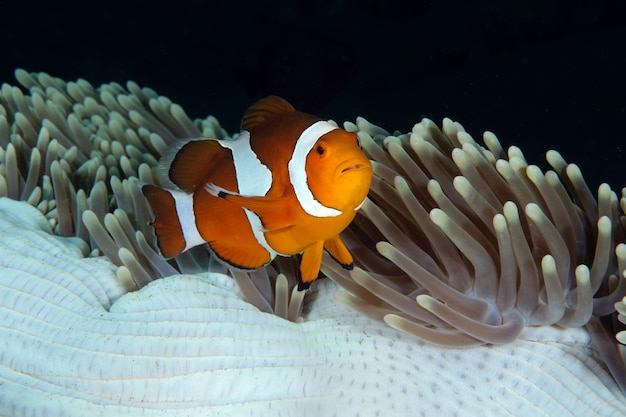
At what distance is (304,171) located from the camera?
103 centimetres

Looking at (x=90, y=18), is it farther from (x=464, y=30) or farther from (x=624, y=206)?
(x=624, y=206)

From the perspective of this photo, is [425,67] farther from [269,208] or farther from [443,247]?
[269,208]

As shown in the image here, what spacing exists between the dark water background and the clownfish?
106 inches

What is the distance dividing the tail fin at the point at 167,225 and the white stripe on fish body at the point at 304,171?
1.14ft

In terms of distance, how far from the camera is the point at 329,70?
4160 millimetres

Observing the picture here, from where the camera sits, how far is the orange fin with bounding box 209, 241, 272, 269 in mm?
1209

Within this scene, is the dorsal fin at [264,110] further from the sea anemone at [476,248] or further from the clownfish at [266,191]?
the sea anemone at [476,248]

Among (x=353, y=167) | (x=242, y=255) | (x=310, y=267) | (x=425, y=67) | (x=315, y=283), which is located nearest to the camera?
(x=353, y=167)

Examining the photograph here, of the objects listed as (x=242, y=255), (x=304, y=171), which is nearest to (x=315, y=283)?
(x=242, y=255)

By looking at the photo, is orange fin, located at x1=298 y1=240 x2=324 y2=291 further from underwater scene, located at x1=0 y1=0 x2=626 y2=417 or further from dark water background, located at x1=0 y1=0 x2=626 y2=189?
dark water background, located at x1=0 y1=0 x2=626 y2=189

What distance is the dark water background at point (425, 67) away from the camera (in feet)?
13.9

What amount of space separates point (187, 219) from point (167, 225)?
0.18 ft

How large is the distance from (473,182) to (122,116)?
158 cm

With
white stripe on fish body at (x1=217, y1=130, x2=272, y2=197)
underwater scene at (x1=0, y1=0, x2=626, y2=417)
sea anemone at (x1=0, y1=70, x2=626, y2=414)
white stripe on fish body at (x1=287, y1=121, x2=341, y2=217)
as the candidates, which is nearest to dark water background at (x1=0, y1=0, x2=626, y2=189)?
sea anemone at (x1=0, y1=70, x2=626, y2=414)
